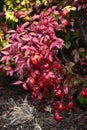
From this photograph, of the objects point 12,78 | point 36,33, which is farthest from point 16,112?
point 36,33

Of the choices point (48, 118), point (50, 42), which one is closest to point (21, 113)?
point (48, 118)

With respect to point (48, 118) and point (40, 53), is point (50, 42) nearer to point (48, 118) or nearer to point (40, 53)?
point (40, 53)

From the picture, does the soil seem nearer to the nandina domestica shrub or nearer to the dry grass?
the dry grass

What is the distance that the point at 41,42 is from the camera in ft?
9.54

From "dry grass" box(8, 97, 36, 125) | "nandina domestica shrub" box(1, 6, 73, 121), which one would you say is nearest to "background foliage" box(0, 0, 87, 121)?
"nandina domestica shrub" box(1, 6, 73, 121)

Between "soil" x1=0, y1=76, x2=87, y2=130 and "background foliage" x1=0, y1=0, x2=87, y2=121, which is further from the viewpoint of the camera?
"soil" x1=0, y1=76, x2=87, y2=130

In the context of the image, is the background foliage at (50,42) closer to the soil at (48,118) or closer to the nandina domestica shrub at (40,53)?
the nandina domestica shrub at (40,53)

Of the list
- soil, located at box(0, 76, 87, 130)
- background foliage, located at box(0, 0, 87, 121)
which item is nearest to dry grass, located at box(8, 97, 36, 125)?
soil, located at box(0, 76, 87, 130)

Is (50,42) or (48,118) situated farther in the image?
(48,118)

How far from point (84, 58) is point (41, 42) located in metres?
0.81

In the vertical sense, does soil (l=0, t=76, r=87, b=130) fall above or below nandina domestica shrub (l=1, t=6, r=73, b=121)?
below

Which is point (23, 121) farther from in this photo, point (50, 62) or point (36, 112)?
point (50, 62)

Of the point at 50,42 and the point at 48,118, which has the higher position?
the point at 50,42

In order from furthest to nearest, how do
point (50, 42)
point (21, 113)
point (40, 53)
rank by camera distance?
point (21, 113), point (50, 42), point (40, 53)
